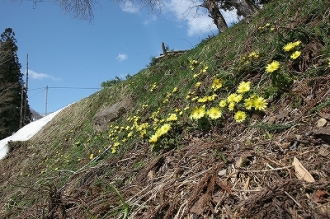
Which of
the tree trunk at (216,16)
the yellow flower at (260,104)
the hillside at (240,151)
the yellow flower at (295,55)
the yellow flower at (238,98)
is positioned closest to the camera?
the hillside at (240,151)

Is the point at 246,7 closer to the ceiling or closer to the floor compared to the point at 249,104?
closer to the ceiling

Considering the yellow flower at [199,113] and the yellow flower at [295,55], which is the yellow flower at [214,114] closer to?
the yellow flower at [199,113]

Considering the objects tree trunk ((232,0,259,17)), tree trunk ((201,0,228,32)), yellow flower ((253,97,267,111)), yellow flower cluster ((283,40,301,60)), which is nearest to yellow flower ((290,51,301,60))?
yellow flower cluster ((283,40,301,60))

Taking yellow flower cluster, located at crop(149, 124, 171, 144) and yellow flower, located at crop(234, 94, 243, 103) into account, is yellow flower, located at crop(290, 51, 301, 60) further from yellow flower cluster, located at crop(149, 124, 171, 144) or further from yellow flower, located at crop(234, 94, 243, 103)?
yellow flower cluster, located at crop(149, 124, 171, 144)

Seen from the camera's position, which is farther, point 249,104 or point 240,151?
point 249,104

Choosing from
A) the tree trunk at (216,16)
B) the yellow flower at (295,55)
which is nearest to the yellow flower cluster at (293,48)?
the yellow flower at (295,55)

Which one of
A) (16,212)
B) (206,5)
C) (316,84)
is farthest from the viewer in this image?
(206,5)

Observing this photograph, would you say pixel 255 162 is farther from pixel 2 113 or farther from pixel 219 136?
pixel 2 113

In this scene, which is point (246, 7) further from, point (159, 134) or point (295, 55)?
point (159, 134)

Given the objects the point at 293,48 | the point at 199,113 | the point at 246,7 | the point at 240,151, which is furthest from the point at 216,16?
the point at 240,151

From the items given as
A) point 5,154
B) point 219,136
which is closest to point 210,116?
point 219,136

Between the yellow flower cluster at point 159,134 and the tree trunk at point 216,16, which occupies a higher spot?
the tree trunk at point 216,16

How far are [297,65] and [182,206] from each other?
62.3 inches

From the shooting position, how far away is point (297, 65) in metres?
2.29
